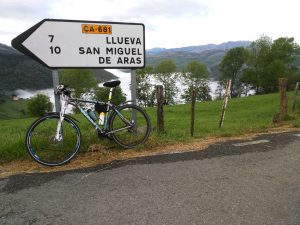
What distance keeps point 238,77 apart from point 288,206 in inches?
3410

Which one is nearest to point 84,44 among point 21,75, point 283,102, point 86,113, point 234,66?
point 86,113

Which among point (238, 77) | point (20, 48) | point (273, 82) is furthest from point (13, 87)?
point (20, 48)

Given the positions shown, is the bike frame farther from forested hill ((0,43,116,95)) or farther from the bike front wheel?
forested hill ((0,43,116,95))

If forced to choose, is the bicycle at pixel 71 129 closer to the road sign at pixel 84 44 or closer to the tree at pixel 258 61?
the road sign at pixel 84 44

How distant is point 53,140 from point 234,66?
286ft

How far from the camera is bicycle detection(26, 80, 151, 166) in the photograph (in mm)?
4953

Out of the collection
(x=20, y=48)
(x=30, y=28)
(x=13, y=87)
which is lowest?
(x=13, y=87)

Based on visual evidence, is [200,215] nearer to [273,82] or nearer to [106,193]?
[106,193]

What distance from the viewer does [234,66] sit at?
8694 centimetres

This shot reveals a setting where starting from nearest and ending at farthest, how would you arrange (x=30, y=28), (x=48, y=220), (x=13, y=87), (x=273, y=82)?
1. (x=48, y=220)
2. (x=30, y=28)
3. (x=273, y=82)
4. (x=13, y=87)

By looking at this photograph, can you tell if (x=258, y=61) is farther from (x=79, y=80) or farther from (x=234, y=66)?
(x=79, y=80)

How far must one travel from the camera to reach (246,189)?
3.67m

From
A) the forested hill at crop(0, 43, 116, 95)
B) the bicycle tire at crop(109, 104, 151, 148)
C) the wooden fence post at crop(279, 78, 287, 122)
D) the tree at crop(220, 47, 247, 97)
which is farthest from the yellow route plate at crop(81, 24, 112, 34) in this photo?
the forested hill at crop(0, 43, 116, 95)

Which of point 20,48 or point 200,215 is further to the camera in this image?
point 20,48
